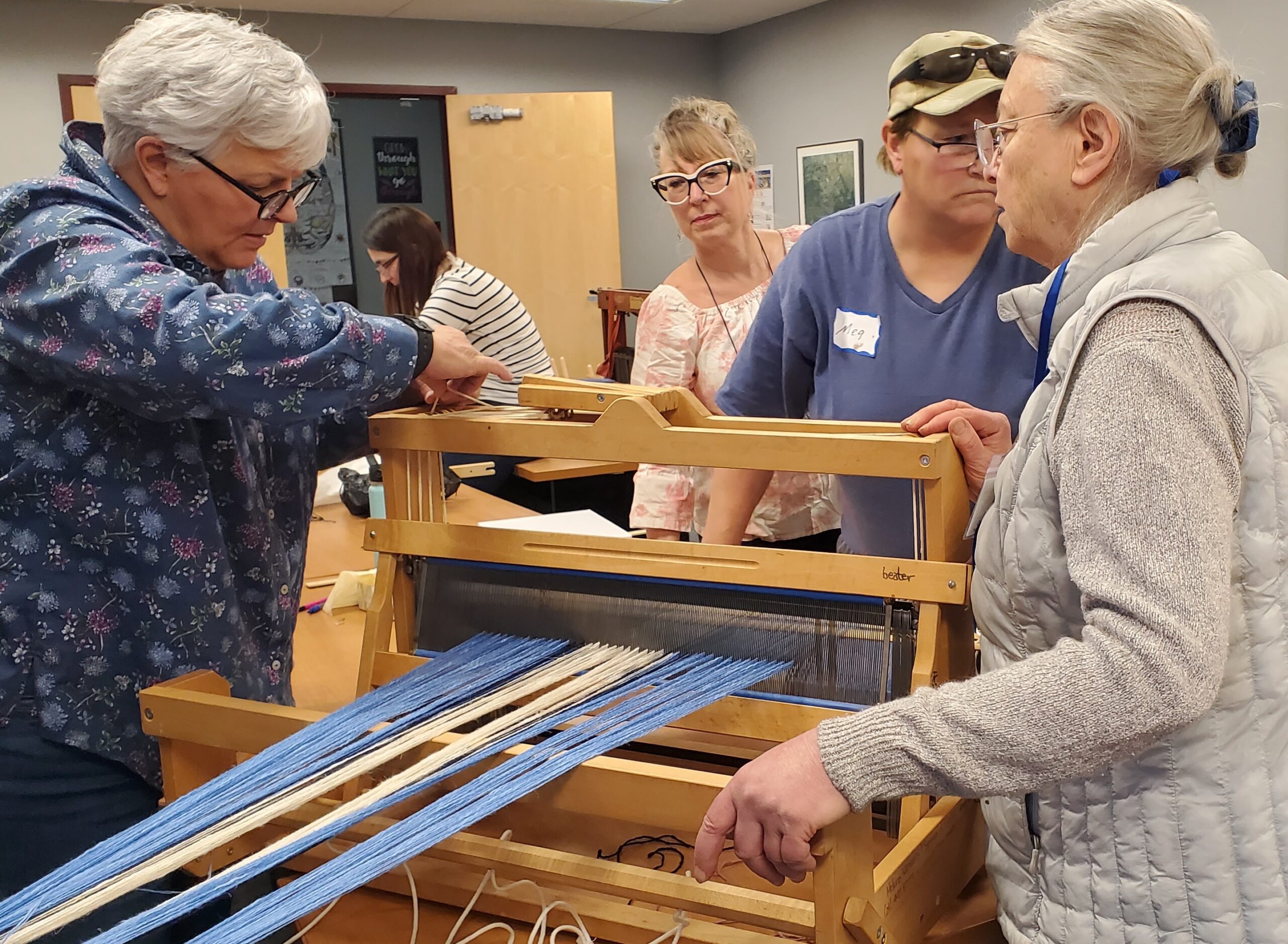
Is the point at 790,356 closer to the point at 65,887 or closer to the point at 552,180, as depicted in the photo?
the point at 65,887

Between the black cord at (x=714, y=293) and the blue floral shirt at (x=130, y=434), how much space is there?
122 centimetres

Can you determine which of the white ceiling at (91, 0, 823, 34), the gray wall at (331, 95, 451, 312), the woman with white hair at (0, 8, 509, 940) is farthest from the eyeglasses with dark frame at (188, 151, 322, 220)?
the gray wall at (331, 95, 451, 312)

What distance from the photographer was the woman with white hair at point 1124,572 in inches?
28.9

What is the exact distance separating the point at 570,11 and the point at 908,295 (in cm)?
521

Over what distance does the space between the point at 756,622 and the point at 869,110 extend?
5490mm

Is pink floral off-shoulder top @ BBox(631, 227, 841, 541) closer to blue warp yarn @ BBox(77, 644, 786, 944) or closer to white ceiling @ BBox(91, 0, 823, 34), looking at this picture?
blue warp yarn @ BBox(77, 644, 786, 944)

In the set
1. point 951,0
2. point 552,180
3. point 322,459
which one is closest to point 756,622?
point 322,459

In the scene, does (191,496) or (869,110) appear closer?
(191,496)

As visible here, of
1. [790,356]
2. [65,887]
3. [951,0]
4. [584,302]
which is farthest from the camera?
[584,302]

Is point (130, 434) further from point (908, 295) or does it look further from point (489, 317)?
point (489, 317)

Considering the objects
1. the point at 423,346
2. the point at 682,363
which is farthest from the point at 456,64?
the point at 423,346

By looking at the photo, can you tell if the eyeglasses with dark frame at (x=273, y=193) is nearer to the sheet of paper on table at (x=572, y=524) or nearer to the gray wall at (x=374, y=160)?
the sheet of paper on table at (x=572, y=524)

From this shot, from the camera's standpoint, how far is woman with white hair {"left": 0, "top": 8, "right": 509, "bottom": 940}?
1.11m

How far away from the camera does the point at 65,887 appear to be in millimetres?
925
